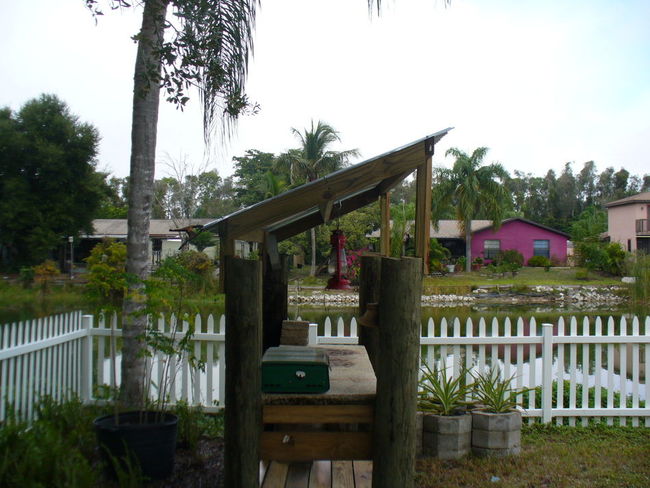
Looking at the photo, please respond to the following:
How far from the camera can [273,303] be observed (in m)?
5.19

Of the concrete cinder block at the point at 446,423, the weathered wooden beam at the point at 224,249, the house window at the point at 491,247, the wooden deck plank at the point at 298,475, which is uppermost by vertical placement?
the house window at the point at 491,247

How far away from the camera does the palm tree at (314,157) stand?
3209 cm

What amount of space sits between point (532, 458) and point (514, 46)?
5932 mm

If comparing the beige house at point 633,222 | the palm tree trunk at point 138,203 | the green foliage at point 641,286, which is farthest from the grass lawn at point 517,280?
the palm tree trunk at point 138,203

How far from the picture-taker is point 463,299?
77.2 feet

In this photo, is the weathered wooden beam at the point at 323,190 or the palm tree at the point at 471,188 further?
the palm tree at the point at 471,188

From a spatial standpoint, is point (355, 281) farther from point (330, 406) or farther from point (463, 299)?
point (330, 406)

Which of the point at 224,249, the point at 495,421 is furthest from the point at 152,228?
the point at 224,249

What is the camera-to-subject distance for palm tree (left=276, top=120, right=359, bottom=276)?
105ft

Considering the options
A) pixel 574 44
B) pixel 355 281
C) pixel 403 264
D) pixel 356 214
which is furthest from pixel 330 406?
pixel 356 214

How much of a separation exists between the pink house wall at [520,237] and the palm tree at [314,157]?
1239 cm

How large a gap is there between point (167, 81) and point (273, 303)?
2.09 meters

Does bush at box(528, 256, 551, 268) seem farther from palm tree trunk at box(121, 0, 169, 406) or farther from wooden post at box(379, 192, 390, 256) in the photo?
palm tree trunk at box(121, 0, 169, 406)

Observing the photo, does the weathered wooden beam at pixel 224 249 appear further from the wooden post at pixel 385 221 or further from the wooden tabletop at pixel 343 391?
the wooden post at pixel 385 221
